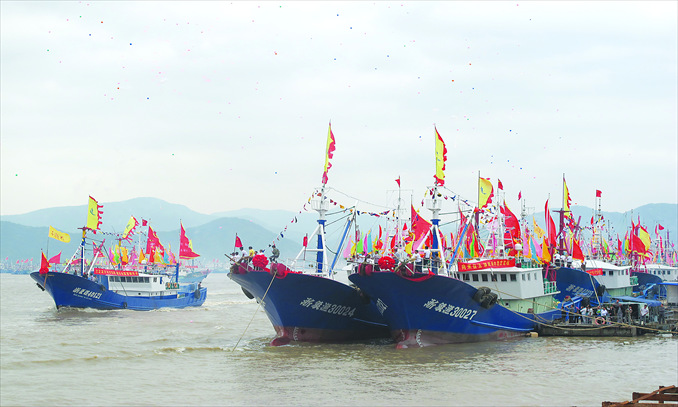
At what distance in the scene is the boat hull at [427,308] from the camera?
111ft

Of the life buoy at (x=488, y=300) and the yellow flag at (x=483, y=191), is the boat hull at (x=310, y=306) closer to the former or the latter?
the life buoy at (x=488, y=300)

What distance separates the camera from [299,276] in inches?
1373

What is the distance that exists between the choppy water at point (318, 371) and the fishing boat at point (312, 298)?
132 centimetres

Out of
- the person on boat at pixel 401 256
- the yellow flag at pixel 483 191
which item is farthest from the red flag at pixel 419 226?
the yellow flag at pixel 483 191

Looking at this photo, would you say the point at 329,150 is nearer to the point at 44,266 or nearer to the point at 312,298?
the point at 312,298

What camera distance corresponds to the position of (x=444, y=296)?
34469mm

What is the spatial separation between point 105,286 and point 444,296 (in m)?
39.4

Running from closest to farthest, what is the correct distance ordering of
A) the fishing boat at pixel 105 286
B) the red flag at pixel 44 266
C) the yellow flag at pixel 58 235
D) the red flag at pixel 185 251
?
1. the yellow flag at pixel 58 235
2. the red flag at pixel 44 266
3. the fishing boat at pixel 105 286
4. the red flag at pixel 185 251

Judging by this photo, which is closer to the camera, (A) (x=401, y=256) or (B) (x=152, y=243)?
(A) (x=401, y=256)

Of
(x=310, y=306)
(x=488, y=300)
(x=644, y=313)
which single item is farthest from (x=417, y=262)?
(x=644, y=313)

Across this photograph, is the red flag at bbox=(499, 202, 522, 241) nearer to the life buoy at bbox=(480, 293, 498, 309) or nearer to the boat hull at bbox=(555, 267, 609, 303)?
the life buoy at bbox=(480, 293, 498, 309)

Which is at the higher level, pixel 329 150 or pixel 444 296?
pixel 329 150

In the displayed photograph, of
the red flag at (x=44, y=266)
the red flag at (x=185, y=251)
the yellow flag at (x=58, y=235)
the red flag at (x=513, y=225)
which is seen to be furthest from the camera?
the red flag at (x=185, y=251)

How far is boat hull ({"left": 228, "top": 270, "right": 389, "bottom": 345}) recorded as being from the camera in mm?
35750
